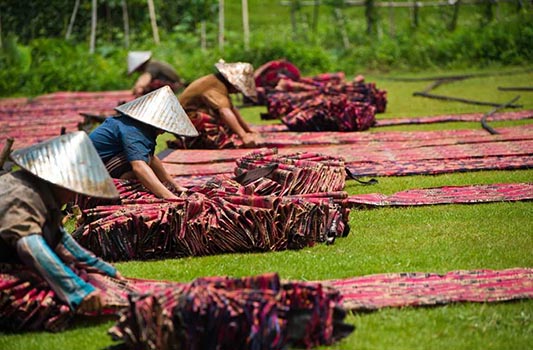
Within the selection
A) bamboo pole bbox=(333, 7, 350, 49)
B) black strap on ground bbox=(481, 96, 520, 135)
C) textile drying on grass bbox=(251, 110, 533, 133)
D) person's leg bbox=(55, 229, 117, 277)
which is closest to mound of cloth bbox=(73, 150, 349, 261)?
person's leg bbox=(55, 229, 117, 277)

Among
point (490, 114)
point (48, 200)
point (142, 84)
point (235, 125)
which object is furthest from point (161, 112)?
point (142, 84)

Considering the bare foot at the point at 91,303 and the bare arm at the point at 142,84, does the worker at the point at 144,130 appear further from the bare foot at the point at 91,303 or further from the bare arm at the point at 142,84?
the bare arm at the point at 142,84

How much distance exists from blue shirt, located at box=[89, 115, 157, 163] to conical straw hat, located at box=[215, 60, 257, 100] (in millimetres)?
3913

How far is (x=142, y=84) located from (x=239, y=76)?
20.1 ft

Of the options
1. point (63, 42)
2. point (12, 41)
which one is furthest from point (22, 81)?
point (63, 42)

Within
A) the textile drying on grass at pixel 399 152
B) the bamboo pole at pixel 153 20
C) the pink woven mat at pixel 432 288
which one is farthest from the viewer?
the bamboo pole at pixel 153 20

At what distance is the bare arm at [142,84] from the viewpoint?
56.5 ft

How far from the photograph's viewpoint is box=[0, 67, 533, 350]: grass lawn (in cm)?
495

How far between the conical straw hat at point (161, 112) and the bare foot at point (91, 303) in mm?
2414

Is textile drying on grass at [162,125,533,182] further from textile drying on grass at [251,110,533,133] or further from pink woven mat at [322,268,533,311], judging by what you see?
pink woven mat at [322,268,533,311]

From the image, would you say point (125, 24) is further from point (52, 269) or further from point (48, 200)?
point (52, 269)

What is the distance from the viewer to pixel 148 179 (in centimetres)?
765

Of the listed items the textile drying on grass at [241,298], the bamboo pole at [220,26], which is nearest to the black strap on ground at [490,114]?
the textile drying on grass at [241,298]

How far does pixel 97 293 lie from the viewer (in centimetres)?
529
